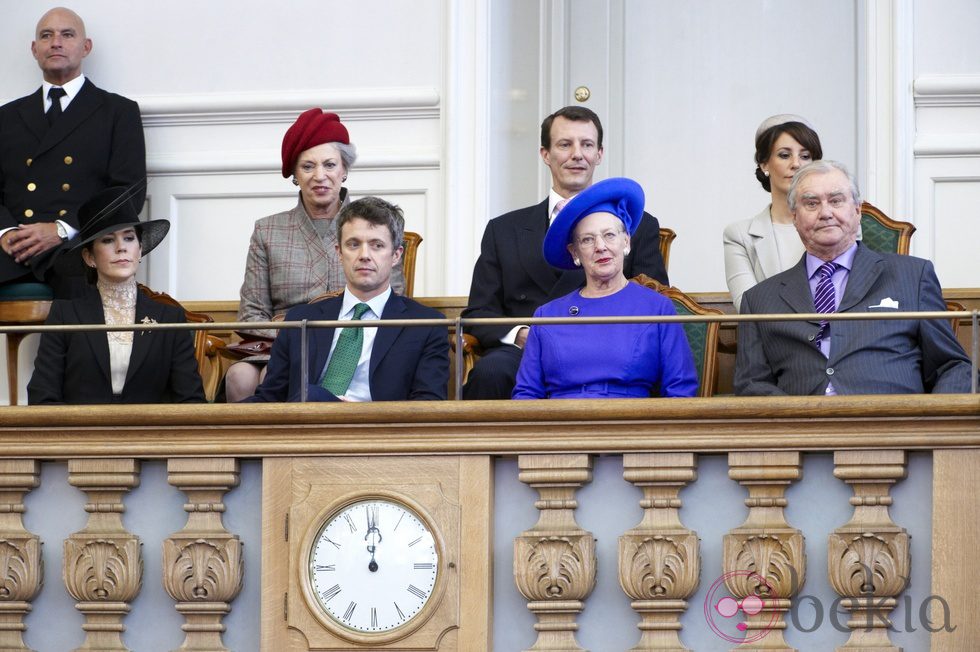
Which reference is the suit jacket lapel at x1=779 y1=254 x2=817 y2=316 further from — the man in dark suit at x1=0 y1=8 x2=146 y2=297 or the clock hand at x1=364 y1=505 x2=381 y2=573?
the man in dark suit at x1=0 y1=8 x2=146 y2=297

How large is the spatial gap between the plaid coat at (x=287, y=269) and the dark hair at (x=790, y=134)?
137cm

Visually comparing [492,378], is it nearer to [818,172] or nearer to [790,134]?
[818,172]

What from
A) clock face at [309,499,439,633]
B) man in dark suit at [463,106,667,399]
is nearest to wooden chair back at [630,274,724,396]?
man in dark suit at [463,106,667,399]

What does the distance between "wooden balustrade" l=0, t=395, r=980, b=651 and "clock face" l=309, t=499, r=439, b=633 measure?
5 centimetres

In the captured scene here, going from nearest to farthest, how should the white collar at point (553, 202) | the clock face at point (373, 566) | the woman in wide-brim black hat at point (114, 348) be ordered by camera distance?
the clock face at point (373, 566) → the woman in wide-brim black hat at point (114, 348) → the white collar at point (553, 202)

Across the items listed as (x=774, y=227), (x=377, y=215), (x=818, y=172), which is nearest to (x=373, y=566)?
(x=377, y=215)

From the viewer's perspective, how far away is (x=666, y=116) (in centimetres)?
796

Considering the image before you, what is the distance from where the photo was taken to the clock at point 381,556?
475cm

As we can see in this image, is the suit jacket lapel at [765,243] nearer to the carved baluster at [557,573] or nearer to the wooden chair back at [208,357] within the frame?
the carved baluster at [557,573]

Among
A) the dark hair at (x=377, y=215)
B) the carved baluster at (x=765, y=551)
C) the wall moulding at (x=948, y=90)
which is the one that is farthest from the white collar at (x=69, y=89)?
the carved baluster at (x=765, y=551)

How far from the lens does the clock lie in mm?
4754

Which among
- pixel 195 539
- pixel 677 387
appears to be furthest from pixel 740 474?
pixel 195 539

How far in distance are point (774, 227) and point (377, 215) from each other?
130cm

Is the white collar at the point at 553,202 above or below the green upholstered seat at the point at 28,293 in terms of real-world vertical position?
above
